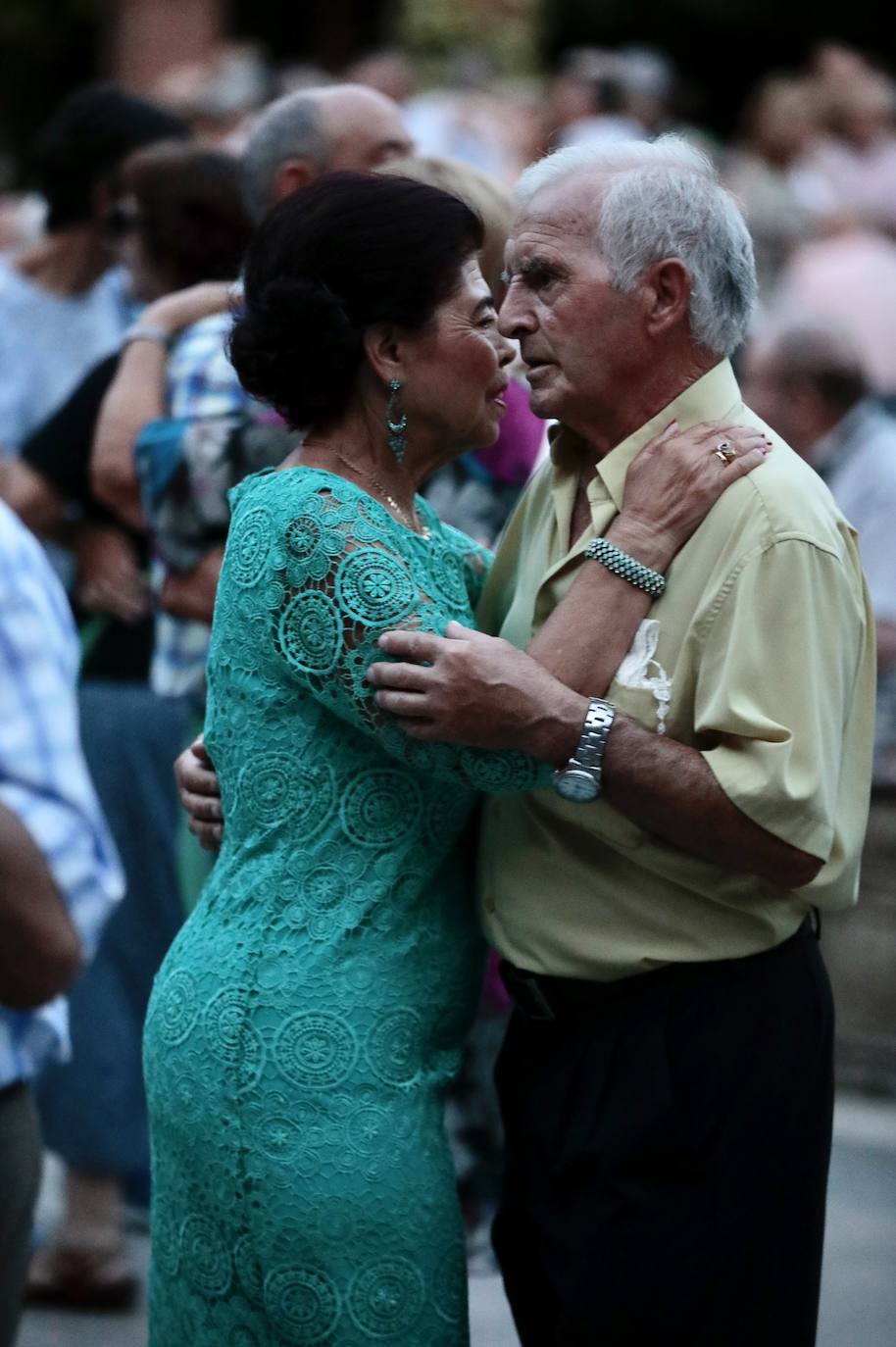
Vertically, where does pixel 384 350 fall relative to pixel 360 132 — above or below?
above

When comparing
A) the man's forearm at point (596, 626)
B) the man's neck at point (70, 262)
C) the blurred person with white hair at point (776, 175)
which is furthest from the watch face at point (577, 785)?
the blurred person with white hair at point (776, 175)

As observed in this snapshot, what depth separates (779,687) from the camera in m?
2.35

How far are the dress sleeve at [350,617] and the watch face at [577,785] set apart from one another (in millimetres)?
46

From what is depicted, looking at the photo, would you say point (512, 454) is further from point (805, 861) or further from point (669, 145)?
point (805, 861)

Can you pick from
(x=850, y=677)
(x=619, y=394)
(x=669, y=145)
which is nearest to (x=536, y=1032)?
(x=850, y=677)

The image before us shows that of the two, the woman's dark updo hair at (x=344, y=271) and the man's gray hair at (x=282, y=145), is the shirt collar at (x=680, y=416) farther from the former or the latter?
the man's gray hair at (x=282, y=145)

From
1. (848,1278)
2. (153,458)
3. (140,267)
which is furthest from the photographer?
(848,1278)

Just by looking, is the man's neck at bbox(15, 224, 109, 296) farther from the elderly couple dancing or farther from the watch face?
the watch face

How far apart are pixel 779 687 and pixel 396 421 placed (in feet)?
2.12

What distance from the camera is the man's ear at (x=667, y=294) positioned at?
2492 millimetres

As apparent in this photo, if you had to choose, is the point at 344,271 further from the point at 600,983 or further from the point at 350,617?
the point at 600,983

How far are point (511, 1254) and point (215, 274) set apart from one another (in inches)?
89.7

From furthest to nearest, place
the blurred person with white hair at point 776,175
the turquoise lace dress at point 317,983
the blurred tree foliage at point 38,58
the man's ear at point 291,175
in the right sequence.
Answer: the blurred tree foliage at point 38,58, the blurred person with white hair at point 776,175, the man's ear at point 291,175, the turquoise lace dress at point 317,983

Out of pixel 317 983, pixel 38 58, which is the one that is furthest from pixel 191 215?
pixel 38 58
